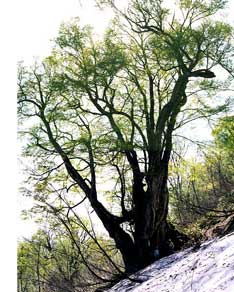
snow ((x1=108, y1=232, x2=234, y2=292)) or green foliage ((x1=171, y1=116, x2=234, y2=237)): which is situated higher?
green foliage ((x1=171, y1=116, x2=234, y2=237))

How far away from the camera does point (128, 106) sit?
5.85 metres

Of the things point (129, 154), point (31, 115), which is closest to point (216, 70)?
point (129, 154)

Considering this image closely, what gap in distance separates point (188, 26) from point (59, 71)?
1704mm

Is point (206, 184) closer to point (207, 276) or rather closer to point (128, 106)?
Result: point (128, 106)

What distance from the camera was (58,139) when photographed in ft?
18.0

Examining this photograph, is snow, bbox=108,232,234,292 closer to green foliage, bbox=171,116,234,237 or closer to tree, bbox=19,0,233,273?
green foliage, bbox=171,116,234,237

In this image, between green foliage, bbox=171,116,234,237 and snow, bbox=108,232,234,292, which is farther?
green foliage, bbox=171,116,234,237

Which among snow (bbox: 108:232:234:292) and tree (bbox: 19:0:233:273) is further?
tree (bbox: 19:0:233:273)

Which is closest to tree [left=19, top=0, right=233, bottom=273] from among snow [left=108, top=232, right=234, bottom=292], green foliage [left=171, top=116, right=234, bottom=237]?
green foliage [left=171, top=116, right=234, bottom=237]

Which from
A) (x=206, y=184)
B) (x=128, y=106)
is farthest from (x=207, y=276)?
(x=206, y=184)

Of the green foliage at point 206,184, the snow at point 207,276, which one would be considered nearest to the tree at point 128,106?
the green foliage at point 206,184

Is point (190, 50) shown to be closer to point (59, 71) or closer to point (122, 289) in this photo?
point (59, 71)

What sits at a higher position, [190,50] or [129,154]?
[190,50]

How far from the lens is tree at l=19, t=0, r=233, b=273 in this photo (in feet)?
16.9
